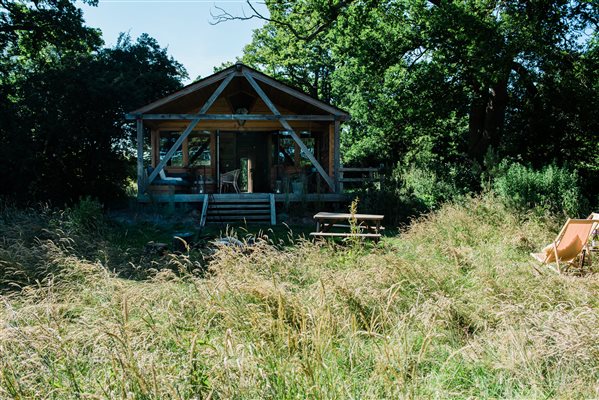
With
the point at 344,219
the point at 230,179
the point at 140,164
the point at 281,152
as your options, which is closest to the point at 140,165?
the point at 140,164

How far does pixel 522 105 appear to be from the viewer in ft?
60.0

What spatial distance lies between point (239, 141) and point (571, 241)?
1342 centimetres

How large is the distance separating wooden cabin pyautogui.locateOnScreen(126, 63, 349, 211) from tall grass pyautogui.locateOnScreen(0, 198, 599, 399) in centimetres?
927

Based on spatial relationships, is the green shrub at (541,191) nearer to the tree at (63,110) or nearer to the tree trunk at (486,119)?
the tree trunk at (486,119)

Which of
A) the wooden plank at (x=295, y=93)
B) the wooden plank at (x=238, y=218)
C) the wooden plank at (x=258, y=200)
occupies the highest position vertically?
the wooden plank at (x=295, y=93)

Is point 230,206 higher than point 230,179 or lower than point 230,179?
lower

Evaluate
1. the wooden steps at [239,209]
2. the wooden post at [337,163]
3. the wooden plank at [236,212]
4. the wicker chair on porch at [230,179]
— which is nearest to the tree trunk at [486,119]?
the wooden post at [337,163]

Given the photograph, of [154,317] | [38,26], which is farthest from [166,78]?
[154,317]

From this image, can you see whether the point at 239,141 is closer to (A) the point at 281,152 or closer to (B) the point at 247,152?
(B) the point at 247,152

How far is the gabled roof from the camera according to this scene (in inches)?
576

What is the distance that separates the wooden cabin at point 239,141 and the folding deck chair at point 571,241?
7901mm

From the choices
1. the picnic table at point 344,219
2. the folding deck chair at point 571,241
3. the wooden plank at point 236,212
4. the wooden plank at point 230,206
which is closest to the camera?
the folding deck chair at point 571,241

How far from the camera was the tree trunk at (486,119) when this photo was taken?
16.4 metres

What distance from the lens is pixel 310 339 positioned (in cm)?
361
